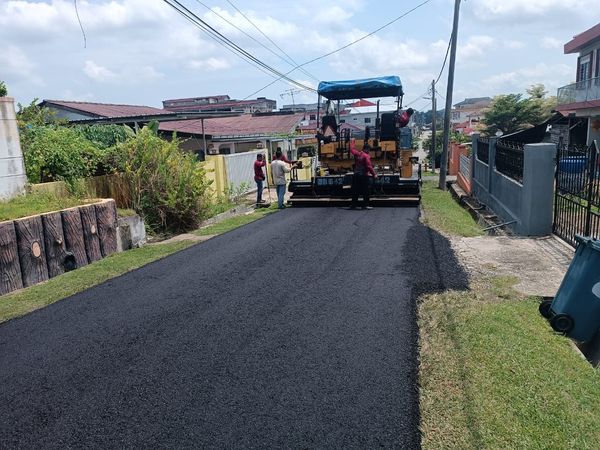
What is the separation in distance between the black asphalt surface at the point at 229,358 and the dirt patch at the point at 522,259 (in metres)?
0.53

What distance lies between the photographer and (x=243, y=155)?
19.9 m

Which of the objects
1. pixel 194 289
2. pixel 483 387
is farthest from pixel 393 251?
pixel 483 387

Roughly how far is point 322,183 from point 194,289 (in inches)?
322

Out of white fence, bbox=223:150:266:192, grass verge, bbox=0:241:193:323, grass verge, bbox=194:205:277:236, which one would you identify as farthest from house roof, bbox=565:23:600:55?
grass verge, bbox=0:241:193:323

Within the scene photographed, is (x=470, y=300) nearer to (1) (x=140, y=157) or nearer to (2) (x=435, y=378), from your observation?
(2) (x=435, y=378)

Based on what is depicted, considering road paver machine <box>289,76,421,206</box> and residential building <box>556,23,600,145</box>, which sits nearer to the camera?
road paver machine <box>289,76,421,206</box>

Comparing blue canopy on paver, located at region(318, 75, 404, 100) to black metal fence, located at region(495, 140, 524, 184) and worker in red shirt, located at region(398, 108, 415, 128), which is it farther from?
black metal fence, located at region(495, 140, 524, 184)

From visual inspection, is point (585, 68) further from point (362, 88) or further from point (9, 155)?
point (9, 155)

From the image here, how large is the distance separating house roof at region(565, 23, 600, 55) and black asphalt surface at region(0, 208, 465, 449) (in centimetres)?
2345

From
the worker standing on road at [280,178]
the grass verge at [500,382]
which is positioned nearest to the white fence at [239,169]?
the worker standing on road at [280,178]

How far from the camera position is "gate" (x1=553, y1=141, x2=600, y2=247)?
7.57m

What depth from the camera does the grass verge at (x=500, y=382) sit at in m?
3.40

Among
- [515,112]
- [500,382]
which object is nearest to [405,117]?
[500,382]

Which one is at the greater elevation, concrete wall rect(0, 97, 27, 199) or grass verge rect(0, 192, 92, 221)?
concrete wall rect(0, 97, 27, 199)
